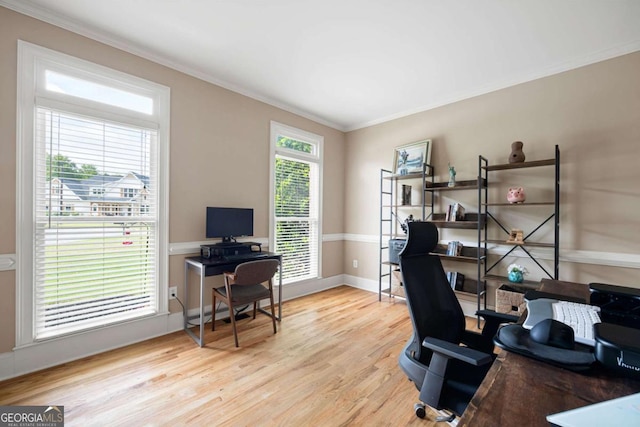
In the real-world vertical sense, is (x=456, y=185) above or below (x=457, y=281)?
above

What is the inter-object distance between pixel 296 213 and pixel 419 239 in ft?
8.95

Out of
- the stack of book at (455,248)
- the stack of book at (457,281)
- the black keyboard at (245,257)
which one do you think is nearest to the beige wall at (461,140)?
the black keyboard at (245,257)

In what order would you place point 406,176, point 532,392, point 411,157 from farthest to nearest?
point 411,157 < point 406,176 < point 532,392

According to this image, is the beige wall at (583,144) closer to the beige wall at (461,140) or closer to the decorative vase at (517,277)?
the beige wall at (461,140)

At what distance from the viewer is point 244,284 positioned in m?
2.59

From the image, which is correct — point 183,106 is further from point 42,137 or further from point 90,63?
point 42,137

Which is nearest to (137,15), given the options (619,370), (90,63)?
(90,63)

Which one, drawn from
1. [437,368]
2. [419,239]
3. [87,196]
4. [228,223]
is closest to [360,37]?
[419,239]

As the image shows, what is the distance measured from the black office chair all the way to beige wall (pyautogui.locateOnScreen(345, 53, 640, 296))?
2.05 metres

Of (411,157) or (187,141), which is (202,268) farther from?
(411,157)

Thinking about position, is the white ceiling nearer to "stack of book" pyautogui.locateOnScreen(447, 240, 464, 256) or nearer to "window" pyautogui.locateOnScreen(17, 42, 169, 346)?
"window" pyautogui.locateOnScreen(17, 42, 169, 346)

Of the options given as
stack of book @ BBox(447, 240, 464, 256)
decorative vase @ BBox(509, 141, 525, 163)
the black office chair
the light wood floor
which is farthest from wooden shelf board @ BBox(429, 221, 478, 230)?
the black office chair

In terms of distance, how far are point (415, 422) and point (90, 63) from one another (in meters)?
3.74

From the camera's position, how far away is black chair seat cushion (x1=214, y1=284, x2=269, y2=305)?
265 cm
